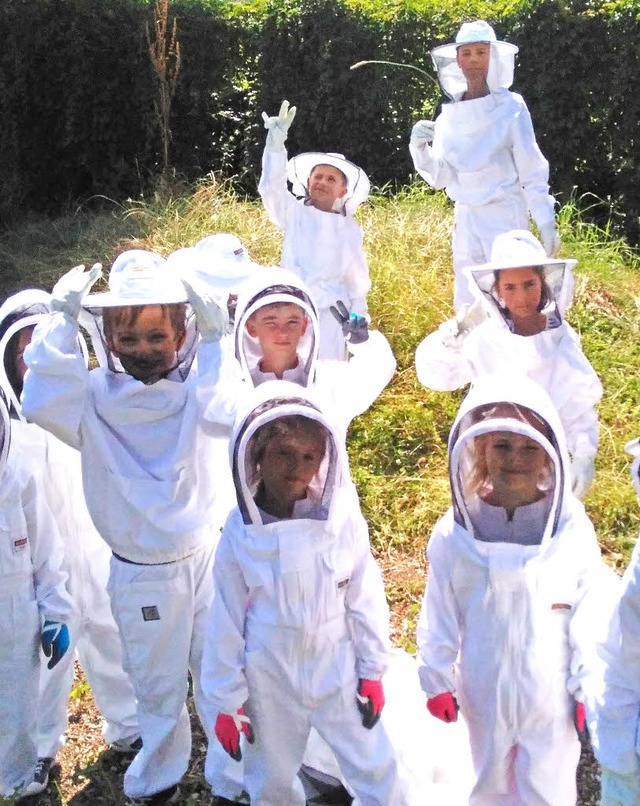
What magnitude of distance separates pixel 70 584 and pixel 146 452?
2.41ft

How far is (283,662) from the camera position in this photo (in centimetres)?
266

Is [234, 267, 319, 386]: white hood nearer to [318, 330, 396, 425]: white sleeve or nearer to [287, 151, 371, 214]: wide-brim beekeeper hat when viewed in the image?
[318, 330, 396, 425]: white sleeve

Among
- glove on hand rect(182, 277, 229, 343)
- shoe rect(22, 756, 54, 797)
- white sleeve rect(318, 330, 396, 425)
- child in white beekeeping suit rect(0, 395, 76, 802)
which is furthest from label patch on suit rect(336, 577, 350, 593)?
shoe rect(22, 756, 54, 797)

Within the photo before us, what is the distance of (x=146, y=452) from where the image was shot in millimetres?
3035

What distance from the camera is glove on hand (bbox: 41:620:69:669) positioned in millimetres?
3131

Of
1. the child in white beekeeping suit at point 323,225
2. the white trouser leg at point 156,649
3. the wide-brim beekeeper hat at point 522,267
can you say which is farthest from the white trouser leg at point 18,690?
the child in white beekeeping suit at point 323,225

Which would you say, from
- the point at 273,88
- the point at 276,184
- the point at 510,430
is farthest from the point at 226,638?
the point at 273,88

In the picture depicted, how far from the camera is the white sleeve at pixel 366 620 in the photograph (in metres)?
2.70

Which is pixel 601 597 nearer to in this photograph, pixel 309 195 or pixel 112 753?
pixel 112 753

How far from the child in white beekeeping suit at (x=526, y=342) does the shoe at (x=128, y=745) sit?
76.5 inches

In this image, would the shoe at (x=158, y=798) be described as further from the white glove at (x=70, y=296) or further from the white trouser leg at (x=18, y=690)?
the white glove at (x=70, y=296)

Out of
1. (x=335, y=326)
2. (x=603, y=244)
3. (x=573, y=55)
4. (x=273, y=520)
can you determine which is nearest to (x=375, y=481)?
(x=335, y=326)

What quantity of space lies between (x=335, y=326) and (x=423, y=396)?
1197 millimetres

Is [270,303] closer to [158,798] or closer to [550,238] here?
[158,798]
